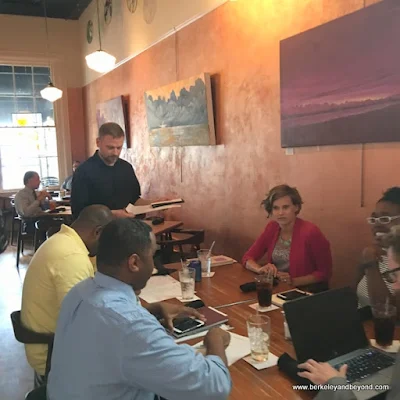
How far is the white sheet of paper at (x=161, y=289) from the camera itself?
2223mm

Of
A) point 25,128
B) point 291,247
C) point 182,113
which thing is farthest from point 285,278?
point 25,128

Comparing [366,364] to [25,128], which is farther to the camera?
[25,128]

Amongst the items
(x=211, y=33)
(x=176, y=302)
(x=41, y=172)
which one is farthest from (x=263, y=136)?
(x=41, y=172)

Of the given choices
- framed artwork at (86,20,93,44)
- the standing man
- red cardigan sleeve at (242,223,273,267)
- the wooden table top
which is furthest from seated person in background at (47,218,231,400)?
framed artwork at (86,20,93,44)

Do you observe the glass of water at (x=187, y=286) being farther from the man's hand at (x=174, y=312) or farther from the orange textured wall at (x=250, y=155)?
the orange textured wall at (x=250, y=155)

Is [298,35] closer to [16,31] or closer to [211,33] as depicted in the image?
[211,33]

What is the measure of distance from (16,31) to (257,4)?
619cm

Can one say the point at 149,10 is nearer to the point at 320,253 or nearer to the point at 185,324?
the point at 320,253

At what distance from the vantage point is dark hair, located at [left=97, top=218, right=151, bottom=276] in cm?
133

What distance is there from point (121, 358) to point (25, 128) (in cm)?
846

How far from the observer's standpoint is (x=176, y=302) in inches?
84.8

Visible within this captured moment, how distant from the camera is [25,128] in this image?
8.73 metres

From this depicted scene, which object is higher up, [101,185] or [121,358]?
[101,185]

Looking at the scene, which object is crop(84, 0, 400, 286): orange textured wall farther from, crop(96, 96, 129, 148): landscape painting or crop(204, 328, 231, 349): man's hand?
crop(204, 328, 231, 349): man's hand
